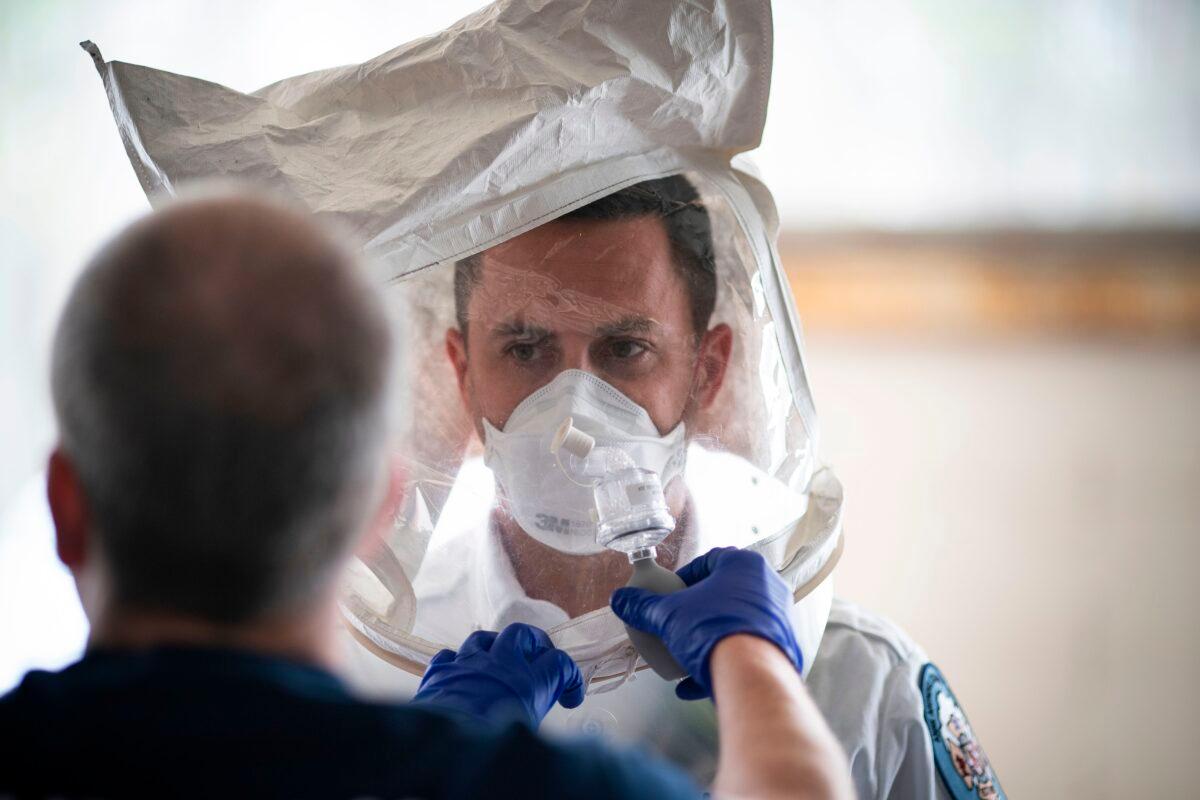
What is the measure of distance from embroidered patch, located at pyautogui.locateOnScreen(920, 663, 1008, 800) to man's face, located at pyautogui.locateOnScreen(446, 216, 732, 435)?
15.6 inches

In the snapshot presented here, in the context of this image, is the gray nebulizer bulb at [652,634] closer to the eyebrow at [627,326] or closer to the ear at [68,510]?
the eyebrow at [627,326]

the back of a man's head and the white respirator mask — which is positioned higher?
the back of a man's head

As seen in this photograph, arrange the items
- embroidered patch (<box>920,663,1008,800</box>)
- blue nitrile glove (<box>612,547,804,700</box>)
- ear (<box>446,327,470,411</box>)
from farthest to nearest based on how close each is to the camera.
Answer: ear (<box>446,327,470,411</box>)
embroidered patch (<box>920,663,1008,800</box>)
blue nitrile glove (<box>612,547,804,700</box>)

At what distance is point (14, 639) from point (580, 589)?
955mm

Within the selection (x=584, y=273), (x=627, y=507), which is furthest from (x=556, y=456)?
(x=584, y=273)

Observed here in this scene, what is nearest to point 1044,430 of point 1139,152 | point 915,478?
point 915,478

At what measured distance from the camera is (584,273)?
1153mm

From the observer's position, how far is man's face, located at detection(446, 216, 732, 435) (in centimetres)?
115

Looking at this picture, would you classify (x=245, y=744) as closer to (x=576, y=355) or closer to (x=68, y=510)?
(x=68, y=510)

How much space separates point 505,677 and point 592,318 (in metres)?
0.39

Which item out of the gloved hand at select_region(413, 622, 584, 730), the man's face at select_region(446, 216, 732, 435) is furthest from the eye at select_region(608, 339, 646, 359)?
the gloved hand at select_region(413, 622, 584, 730)

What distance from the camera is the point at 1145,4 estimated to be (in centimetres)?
228

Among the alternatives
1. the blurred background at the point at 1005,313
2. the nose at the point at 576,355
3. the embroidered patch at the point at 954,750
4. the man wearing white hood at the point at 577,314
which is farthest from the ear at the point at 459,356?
the blurred background at the point at 1005,313

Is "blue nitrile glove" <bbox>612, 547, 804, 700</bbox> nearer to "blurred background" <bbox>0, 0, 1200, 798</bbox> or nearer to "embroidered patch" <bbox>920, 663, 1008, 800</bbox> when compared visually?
"embroidered patch" <bbox>920, 663, 1008, 800</bbox>
